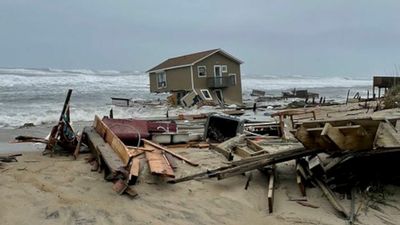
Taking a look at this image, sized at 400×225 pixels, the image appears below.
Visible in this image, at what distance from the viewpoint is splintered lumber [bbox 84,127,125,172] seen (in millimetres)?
8008

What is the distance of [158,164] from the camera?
28.0ft

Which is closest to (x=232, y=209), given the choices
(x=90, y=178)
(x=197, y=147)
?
(x=90, y=178)

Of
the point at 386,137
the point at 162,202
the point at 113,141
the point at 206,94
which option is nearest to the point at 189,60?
the point at 206,94

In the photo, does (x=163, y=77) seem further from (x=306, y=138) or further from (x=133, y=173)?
(x=306, y=138)

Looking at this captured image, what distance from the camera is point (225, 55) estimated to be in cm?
4519

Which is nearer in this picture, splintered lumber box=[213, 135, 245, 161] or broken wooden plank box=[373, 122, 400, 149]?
broken wooden plank box=[373, 122, 400, 149]

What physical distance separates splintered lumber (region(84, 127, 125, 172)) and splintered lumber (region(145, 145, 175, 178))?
0.59m

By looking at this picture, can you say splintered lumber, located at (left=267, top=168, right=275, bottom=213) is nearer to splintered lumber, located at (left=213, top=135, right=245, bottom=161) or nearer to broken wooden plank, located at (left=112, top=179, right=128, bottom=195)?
splintered lumber, located at (left=213, top=135, right=245, bottom=161)

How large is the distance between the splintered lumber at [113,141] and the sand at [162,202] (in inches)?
20.7

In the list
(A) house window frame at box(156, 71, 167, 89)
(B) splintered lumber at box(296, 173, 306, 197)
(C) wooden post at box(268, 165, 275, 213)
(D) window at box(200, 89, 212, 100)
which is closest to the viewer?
(C) wooden post at box(268, 165, 275, 213)

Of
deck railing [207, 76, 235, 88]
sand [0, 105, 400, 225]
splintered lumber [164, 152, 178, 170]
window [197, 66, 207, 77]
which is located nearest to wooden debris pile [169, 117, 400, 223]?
sand [0, 105, 400, 225]

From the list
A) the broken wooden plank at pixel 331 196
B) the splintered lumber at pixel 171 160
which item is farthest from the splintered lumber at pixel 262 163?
the splintered lumber at pixel 171 160

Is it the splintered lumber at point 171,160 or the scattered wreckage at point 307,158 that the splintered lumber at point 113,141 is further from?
the splintered lumber at point 171,160

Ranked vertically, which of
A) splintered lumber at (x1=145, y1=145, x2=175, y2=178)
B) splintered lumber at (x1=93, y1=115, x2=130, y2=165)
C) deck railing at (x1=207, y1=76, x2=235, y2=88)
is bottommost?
deck railing at (x1=207, y1=76, x2=235, y2=88)
